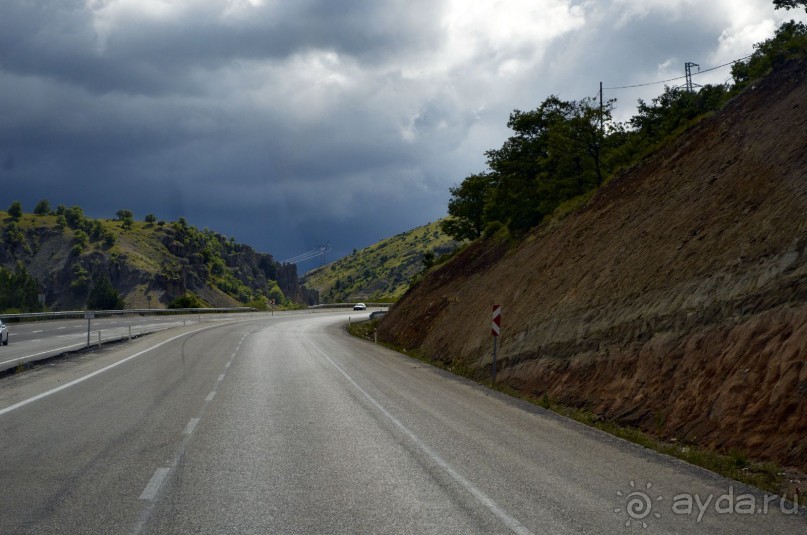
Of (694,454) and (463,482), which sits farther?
(694,454)

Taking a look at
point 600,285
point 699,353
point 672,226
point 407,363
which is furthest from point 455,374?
point 699,353

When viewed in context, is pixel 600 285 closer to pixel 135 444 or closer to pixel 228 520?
pixel 135 444

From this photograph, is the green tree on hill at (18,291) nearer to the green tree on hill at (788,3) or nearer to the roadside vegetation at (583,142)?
the roadside vegetation at (583,142)

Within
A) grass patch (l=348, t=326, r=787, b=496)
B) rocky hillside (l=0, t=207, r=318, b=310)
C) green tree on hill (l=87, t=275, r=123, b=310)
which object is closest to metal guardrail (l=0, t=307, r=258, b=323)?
grass patch (l=348, t=326, r=787, b=496)

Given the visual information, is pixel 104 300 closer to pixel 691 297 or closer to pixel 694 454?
pixel 691 297

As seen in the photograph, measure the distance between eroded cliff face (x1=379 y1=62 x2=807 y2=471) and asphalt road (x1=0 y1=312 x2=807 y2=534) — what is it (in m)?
1.64

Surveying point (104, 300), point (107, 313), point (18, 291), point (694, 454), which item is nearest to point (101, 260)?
point (104, 300)

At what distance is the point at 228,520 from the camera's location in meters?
5.63

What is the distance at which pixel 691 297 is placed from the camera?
13406 mm

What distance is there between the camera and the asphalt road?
229 inches

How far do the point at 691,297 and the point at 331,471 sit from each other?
30.6 ft

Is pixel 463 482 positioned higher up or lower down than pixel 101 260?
lower down

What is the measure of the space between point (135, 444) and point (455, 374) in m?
14.9

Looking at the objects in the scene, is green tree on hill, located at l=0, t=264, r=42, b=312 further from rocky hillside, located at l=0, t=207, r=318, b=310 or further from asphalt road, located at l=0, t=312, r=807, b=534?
asphalt road, located at l=0, t=312, r=807, b=534
